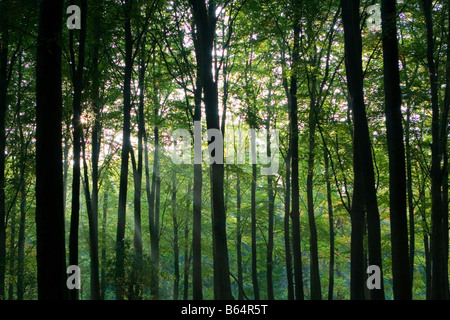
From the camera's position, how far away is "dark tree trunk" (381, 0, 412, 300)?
7.47 metres

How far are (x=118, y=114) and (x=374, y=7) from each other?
35.5ft

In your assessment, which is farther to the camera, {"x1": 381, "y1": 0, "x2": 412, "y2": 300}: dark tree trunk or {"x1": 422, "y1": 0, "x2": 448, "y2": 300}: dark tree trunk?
{"x1": 422, "y1": 0, "x2": 448, "y2": 300}: dark tree trunk

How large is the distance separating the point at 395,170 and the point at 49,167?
267 inches

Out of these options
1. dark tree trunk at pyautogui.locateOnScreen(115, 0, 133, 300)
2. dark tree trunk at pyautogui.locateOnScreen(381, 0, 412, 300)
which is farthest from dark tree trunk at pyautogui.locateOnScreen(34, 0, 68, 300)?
dark tree trunk at pyautogui.locateOnScreen(381, 0, 412, 300)

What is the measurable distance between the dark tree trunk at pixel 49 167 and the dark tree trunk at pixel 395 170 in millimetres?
6506

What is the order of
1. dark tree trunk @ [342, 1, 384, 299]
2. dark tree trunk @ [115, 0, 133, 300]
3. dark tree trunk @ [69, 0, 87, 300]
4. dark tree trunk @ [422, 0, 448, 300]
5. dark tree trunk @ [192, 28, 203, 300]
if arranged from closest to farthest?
dark tree trunk @ [342, 1, 384, 299] < dark tree trunk @ [69, 0, 87, 300] < dark tree trunk @ [422, 0, 448, 300] < dark tree trunk @ [115, 0, 133, 300] < dark tree trunk @ [192, 28, 203, 300]

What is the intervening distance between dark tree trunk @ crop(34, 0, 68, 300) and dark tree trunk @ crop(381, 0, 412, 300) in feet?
21.3

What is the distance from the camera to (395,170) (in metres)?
7.65

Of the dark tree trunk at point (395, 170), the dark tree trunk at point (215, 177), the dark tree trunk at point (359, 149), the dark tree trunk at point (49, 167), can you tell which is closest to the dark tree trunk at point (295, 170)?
the dark tree trunk at point (359, 149)

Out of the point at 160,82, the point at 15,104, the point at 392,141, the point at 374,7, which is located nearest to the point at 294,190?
the point at 392,141

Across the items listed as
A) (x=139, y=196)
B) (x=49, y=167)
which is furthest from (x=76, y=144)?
(x=139, y=196)

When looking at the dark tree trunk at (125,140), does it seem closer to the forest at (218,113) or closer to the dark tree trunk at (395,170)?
the forest at (218,113)

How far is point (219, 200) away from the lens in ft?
31.6

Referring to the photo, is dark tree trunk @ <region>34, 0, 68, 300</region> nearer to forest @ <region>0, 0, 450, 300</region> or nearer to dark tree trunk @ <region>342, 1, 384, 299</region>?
forest @ <region>0, 0, 450, 300</region>
